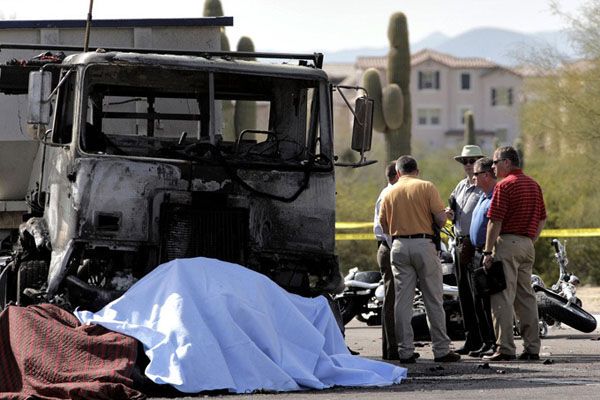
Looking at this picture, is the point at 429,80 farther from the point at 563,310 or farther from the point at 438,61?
the point at 563,310

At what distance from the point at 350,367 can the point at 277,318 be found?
0.72m

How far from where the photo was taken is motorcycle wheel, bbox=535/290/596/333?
17.4m

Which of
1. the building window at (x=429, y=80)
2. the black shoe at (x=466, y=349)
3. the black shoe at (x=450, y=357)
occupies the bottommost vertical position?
the black shoe at (x=466, y=349)

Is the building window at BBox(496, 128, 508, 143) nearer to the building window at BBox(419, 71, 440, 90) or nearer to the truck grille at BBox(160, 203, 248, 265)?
the building window at BBox(419, 71, 440, 90)

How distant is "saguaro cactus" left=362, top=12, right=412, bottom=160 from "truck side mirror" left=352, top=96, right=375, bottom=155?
957 inches

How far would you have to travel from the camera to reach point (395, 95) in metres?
39.0

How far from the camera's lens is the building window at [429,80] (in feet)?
396

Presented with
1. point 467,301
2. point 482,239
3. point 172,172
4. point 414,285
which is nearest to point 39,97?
point 172,172

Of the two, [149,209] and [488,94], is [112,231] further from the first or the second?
[488,94]

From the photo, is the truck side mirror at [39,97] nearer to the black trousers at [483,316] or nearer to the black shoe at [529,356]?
the black trousers at [483,316]

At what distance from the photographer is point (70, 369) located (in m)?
11.3

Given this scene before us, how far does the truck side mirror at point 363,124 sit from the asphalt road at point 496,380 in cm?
216

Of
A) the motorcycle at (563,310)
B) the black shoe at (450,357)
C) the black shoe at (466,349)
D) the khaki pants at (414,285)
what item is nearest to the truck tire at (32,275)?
the khaki pants at (414,285)

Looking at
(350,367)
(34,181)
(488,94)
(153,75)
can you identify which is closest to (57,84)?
(153,75)
